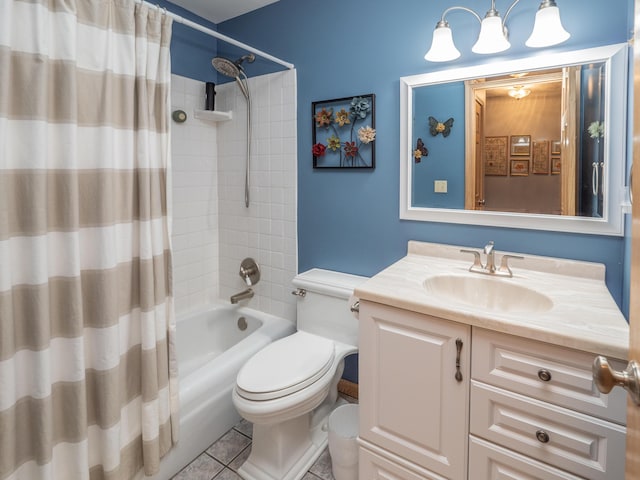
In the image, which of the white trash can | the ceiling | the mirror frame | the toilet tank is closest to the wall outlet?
the mirror frame

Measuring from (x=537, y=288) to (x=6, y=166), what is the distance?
1757mm

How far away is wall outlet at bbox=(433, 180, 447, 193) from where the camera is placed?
1.73 m

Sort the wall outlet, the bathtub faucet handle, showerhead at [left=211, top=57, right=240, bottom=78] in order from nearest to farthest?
the wall outlet < showerhead at [left=211, top=57, right=240, bottom=78] < the bathtub faucet handle

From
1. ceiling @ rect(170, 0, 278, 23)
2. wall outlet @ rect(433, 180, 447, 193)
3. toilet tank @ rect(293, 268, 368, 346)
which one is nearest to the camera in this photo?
wall outlet @ rect(433, 180, 447, 193)

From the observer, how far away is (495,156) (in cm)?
160

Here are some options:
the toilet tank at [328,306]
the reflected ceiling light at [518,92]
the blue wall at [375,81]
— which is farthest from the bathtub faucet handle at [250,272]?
the reflected ceiling light at [518,92]

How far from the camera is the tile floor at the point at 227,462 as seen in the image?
1.62 meters

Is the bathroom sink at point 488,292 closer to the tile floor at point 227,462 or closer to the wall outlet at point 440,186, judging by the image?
the wall outlet at point 440,186

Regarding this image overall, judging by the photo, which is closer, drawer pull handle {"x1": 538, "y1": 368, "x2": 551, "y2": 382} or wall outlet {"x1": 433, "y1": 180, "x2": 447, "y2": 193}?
drawer pull handle {"x1": 538, "y1": 368, "x2": 551, "y2": 382}

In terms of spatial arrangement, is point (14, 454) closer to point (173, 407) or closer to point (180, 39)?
point (173, 407)

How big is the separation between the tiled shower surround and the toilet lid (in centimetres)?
54

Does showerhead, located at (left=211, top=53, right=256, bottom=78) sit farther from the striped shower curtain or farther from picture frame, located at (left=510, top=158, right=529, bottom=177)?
picture frame, located at (left=510, top=158, right=529, bottom=177)

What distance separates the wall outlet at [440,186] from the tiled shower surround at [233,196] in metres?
0.85

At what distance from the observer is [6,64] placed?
3.37 feet
